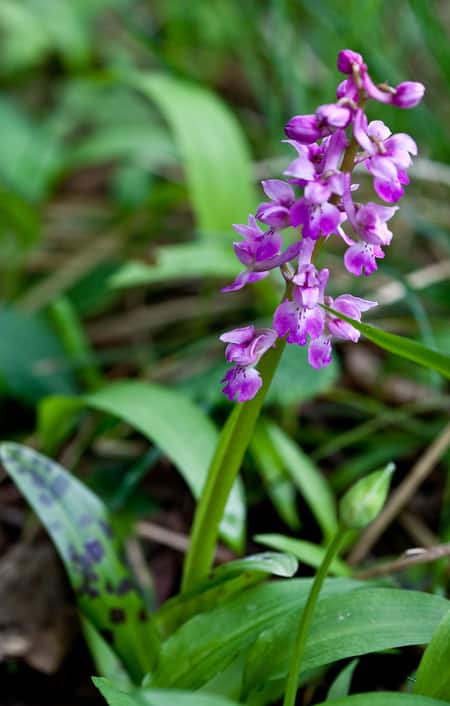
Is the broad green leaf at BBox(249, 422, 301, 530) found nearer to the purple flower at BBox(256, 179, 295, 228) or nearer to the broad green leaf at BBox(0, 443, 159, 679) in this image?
the broad green leaf at BBox(0, 443, 159, 679)

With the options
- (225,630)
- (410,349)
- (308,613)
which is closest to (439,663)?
(308,613)

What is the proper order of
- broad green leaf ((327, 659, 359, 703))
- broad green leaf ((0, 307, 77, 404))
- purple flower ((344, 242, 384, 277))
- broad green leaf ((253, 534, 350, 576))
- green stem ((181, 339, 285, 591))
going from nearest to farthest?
purple flower ((344, 242, 384, 277)), green stem ((181, 339, 285, 591)), broad green leaf ((327, 659, 359, 703)), broad green leaf ((253, 534, 350, 576)), broad green leaf ((0, 307, 77, 404))

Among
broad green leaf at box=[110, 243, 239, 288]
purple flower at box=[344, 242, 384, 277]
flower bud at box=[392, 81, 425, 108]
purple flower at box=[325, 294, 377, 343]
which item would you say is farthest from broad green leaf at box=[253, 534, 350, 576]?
broad green leaf at box=[110, 243, 239, 288]

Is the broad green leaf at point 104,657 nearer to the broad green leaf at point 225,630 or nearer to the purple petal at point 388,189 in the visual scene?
the broad green leaf at point 225,630

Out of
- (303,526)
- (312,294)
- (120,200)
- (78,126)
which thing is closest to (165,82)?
(120,200)

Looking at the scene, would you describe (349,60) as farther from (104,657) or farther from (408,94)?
(104,657)

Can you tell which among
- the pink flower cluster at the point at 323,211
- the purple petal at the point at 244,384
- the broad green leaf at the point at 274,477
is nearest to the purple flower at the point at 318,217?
the pink flower cluster at the point at 323,211

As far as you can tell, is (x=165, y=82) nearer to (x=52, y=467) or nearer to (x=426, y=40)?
(x=426, y=40)

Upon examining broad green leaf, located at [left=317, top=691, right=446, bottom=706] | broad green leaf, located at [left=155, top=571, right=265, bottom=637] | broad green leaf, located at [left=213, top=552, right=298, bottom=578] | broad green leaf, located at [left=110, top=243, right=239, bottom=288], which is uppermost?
broad green leaf, located at [left=110, top=243, right=239, bottom=288]
